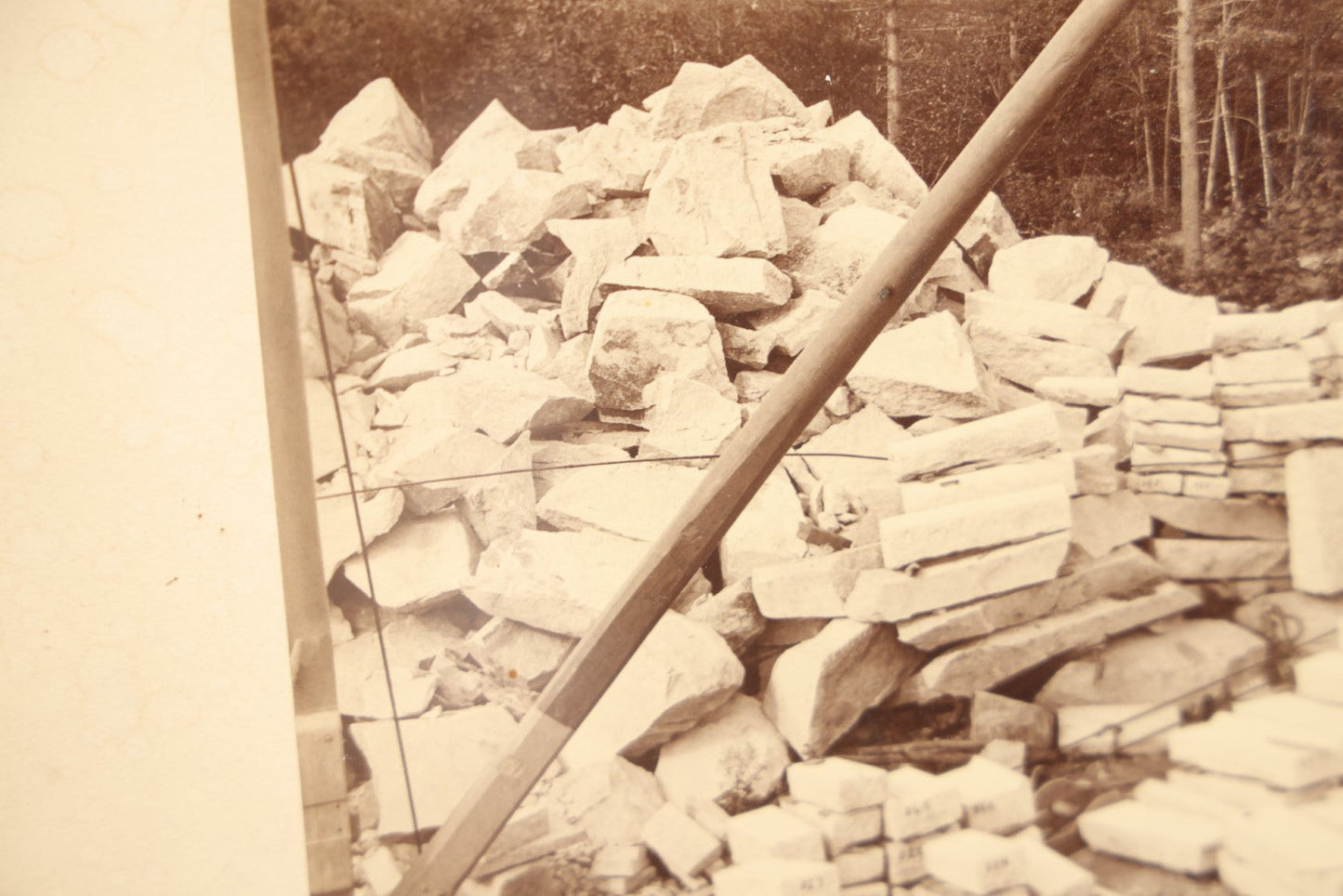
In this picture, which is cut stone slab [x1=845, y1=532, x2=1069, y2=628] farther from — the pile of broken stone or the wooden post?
the wooden post

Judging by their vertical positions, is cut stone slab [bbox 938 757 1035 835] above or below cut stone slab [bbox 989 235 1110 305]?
below

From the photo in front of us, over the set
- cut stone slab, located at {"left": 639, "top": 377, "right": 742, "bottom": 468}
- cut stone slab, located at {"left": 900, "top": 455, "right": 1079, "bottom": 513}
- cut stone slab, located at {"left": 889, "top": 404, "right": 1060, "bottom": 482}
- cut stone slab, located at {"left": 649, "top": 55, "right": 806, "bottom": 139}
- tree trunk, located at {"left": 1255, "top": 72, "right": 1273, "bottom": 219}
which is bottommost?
cut stone slab, located at {"left": 900, "top": 455, "right": 1079, "bottom": 513}

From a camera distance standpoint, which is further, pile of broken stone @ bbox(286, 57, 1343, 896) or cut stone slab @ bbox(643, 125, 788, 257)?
cut stone slab @ bbox(643, 125, 788, 257)

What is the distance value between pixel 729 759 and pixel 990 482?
21.3 inches

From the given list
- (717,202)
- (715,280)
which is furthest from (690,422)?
(717,202)

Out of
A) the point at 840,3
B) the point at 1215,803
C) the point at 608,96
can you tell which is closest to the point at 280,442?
the point at 608,96

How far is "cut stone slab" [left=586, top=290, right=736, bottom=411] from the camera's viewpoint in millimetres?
1316

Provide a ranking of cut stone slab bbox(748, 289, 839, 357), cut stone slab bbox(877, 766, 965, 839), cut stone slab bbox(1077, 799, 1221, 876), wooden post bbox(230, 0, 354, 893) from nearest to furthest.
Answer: cut stone slab bbox(1077, 799, 1221, 876)
cut stone slab bbox(877, 766, 965, 839)
cut stone slab bbox(748, 289, 839, 357)
wooden post bbox(230, 0, 354, 893)

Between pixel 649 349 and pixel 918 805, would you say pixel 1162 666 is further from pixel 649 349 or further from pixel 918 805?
pixel 649 349

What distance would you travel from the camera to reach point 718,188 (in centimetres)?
134

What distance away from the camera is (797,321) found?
51.7 inches

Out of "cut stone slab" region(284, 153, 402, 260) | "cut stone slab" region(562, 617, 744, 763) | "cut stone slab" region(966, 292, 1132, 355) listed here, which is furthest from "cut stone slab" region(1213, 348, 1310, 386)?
"cut stone slab" region(284, 153, 402, 260)

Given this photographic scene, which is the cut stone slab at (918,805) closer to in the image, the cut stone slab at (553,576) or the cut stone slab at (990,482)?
the cut stone slab at (990,482)

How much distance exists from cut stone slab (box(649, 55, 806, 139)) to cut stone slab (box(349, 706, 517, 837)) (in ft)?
3.10
